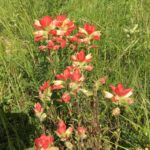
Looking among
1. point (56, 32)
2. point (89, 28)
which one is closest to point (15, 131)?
point (56, 32)

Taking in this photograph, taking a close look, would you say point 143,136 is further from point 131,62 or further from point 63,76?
point 131,62

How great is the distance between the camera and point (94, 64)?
2486 mm

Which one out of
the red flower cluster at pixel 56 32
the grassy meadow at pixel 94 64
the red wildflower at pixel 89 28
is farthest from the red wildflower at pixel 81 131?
the red wildflower at pixel 89 28

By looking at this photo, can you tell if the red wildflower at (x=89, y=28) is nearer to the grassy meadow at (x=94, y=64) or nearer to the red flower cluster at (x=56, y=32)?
the red flower cluster at (x=56, y=32)

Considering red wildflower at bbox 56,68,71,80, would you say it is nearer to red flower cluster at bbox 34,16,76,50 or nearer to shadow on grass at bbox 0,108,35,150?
red flower cluster at bbox 34,16,76,50

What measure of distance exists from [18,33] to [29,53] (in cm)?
48

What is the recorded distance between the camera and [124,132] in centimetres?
203

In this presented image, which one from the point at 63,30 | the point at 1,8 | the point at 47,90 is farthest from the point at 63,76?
the point at 1,8

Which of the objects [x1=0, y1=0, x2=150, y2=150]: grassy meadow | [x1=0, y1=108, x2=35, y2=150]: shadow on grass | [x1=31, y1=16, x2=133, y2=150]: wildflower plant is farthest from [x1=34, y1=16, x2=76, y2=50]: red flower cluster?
[x1=0, y1=108, x2=35, y2=150]: shadow on grass

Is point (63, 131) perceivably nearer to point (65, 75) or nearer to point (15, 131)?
point (65, 75)

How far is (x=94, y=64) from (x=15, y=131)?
666mm

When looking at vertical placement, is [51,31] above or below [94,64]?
above

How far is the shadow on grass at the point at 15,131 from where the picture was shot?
219 centimetres

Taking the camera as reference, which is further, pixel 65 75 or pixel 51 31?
pixel 51 31
